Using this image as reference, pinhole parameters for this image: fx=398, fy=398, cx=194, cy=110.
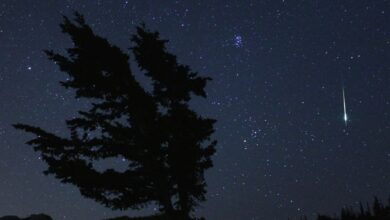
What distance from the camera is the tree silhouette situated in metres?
15.7

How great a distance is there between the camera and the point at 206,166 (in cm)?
2002

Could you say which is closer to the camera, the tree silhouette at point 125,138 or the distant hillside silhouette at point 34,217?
the tree silhouette at point 125,138

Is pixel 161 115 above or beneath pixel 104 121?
above

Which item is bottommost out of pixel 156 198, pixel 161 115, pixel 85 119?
pixel 156 198

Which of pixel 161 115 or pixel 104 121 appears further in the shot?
pixel 161 115

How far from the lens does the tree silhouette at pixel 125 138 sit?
51.6 feet

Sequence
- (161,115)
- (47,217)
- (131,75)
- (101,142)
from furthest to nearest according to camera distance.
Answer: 1. (47,217)
2. (161,115)
3. (131,75)
4. (101,142)

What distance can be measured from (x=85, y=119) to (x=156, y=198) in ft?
14.9

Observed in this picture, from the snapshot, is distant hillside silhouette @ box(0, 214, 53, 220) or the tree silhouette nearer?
the tree silhouette

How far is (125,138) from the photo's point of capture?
56.6 ft

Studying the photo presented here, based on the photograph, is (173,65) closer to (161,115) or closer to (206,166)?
(161,115)

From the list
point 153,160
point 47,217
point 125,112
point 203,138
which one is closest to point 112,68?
point 125,112

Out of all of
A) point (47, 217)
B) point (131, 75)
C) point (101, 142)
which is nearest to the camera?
point (101, 142)

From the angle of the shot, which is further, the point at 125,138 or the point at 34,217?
the point at 34,217
